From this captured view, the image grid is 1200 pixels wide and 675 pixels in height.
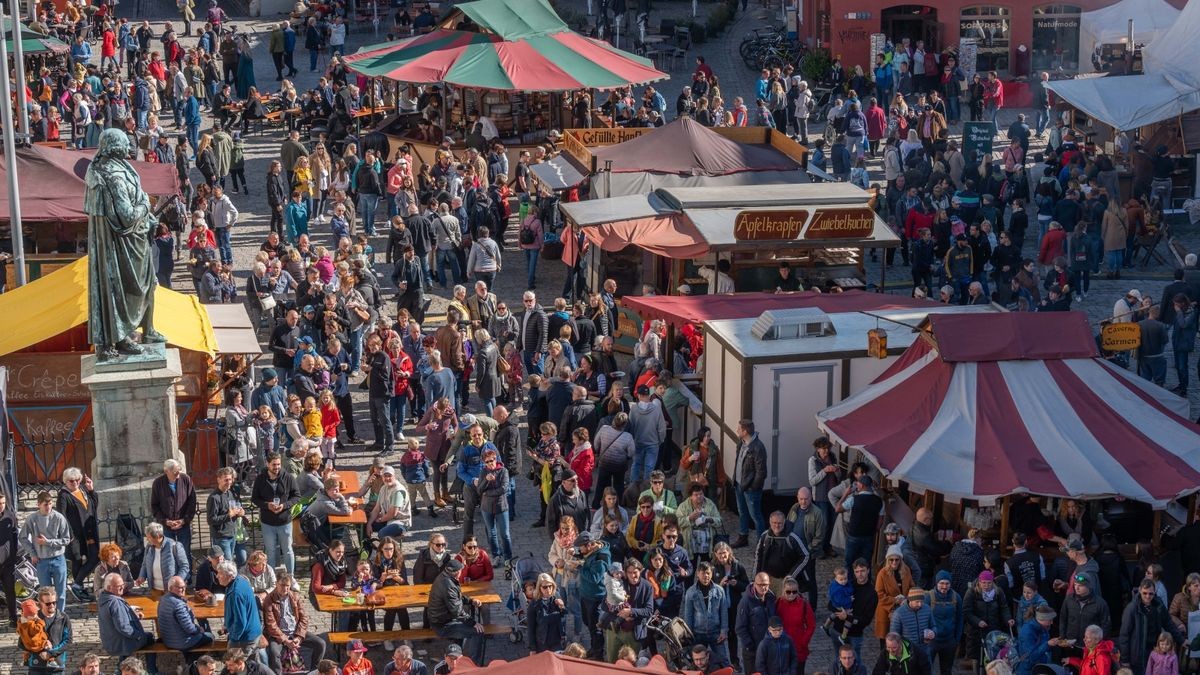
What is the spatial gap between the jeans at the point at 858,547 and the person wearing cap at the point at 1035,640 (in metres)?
2.35

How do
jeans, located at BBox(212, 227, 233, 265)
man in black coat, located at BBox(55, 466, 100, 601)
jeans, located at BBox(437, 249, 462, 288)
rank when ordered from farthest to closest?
jeans, located at BBox(212, 227, 233, 265)
jeans, located at BBox(437, 249, 462, 288)
man in black coat, located at BBox(55, 466, 100, 601)

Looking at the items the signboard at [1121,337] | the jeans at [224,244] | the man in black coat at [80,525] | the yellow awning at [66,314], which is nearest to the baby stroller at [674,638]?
the man in black coat at [80,525]

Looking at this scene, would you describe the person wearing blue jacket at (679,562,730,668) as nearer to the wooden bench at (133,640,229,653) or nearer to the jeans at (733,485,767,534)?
the jeans at (733,485,767,534)

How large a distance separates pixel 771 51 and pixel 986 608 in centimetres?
3015

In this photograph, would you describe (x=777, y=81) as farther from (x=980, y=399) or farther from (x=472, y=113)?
(x=980, y=399)

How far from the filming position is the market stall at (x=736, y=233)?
79.5 feet

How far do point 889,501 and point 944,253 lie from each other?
9.18 meters

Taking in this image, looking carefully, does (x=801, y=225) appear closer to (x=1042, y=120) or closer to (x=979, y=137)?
(x=979, y=137)

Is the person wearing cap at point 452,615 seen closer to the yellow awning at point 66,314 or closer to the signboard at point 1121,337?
the yellow awning at point 66,314

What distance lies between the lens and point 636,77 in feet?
114

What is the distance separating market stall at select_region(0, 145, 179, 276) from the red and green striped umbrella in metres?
6.95

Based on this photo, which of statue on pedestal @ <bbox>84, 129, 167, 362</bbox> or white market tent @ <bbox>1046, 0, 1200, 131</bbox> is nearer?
statue on pedestal @ <bbox>84, 129, 167, 362</bbox>

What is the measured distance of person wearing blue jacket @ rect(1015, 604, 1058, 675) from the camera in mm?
15547

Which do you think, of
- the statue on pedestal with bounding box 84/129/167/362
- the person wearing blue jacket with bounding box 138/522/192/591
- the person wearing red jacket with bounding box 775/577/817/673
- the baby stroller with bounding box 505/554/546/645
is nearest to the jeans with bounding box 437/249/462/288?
the statue on pedestal with bounding box 84/129/167/362
